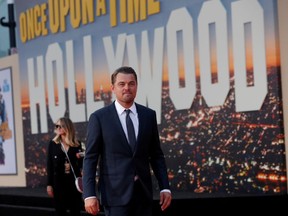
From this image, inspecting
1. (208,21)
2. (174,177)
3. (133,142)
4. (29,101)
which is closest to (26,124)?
(29,101)

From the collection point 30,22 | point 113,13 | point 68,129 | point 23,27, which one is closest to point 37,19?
point 30,22

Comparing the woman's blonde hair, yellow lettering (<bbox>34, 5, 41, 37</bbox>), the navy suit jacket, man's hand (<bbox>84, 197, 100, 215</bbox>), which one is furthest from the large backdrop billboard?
man's hand (<bbox>84, 197, 100, 215</bbox>)

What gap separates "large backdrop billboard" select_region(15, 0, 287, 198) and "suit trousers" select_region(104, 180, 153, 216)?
4711 millimetres

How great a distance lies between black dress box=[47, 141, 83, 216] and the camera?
7035mm

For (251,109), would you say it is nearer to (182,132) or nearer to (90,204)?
(182,132)

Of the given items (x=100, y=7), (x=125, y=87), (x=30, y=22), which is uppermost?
(x=30, y=22)

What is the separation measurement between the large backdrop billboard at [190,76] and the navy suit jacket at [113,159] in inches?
185

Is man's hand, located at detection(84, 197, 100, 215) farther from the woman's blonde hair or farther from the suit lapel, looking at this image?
the woman's blonde hair

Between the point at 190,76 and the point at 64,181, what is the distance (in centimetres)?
339

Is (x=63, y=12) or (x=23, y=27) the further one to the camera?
(x=23, y=27)

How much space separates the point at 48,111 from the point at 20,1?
2.52m

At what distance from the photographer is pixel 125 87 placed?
12.8 feet

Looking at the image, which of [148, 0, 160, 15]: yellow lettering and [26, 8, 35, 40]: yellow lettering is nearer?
[148, 0, 160, 15]: yellow lettering

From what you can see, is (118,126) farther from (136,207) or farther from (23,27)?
(23,27)
